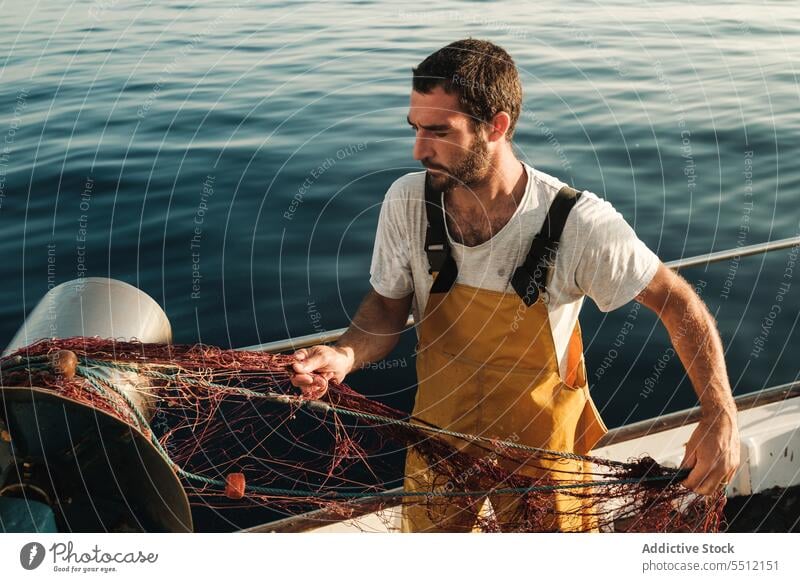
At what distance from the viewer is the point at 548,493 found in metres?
2.89

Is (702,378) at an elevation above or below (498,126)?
below

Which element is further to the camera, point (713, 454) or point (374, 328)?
point (374, 328)

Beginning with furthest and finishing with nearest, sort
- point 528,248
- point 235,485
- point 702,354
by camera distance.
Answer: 1. point 528,248
2. point 702,354
3. point 235,485

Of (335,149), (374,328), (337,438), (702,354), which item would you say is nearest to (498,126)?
(374,328)

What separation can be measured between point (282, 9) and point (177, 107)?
78.8 inches

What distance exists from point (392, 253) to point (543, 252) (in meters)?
0.53

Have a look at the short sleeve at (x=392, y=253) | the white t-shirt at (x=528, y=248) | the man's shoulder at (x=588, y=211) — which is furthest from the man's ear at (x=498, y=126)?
the short sleeve at (x=392, y=253)

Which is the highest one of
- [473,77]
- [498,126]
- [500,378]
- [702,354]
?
[473,77]

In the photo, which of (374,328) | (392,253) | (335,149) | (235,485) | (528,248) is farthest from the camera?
(335,149)

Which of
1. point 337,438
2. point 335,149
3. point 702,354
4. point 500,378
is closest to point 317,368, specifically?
point 337,438

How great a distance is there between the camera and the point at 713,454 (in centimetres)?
256

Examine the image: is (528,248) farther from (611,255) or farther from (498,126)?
(498,126)

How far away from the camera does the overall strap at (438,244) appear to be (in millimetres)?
2807

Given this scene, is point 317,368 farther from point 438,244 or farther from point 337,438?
point 438,244
